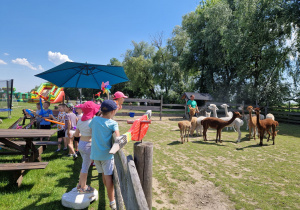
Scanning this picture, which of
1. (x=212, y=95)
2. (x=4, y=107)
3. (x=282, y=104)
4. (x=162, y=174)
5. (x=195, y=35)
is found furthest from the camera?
(x=195, y=35)

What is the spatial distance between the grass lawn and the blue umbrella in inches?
105

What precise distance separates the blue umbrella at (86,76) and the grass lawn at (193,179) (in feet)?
8.76

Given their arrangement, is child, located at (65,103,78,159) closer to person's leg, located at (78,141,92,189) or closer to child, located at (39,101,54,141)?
child, located at (39,101,54,141)

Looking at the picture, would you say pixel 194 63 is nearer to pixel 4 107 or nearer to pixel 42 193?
pixel 4 107

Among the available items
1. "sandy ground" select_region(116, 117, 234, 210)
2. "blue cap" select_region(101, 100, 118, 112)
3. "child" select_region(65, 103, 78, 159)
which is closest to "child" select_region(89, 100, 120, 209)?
"blue cap" select_region(101, 100, 118, 112)

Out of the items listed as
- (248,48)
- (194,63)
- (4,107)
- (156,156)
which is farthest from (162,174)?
(194,63)

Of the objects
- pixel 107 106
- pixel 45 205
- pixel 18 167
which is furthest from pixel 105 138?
pixel 18 167

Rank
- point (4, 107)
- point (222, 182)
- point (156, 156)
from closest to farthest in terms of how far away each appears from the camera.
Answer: point (222, 182) → point (156, 156) → point (4, 107)

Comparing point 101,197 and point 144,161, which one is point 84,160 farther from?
point 144,161

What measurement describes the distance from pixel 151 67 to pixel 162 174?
2824 centimetres

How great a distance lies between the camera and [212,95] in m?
21.5

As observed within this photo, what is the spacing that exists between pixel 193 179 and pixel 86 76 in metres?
5.91

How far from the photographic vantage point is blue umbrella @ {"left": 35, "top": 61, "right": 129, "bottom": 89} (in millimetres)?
6645

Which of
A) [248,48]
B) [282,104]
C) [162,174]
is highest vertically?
[248,48]
